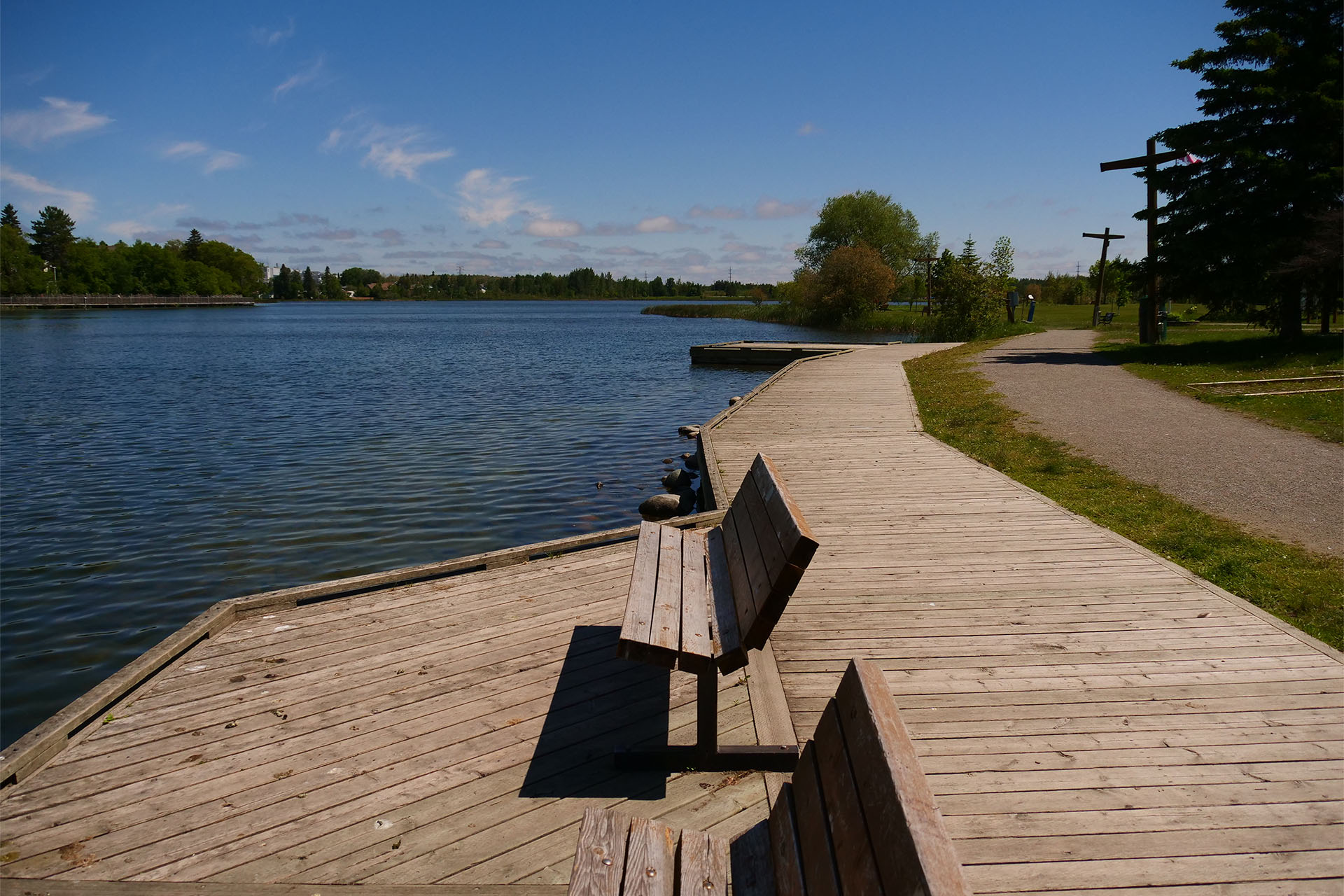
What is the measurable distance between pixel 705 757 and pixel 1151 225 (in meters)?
23.5

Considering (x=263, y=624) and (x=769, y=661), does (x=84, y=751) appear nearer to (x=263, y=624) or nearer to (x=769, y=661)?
(x=263, y=624)

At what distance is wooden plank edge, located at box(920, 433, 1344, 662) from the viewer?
4.65 m

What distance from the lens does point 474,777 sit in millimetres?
3463

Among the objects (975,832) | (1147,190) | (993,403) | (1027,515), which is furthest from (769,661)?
(1147,190)

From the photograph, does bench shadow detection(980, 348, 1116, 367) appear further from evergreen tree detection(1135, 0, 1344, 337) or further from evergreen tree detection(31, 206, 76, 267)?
evergreen tree detection(31, 206, 76, 267)

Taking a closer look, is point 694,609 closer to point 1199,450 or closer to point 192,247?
point 1199,450

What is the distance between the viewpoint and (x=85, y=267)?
401 ft

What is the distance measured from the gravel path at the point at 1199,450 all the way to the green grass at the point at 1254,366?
398 mm

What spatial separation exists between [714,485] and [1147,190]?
2009cm

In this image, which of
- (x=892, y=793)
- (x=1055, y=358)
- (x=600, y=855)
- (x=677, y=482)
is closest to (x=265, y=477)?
(x=677, y=482)

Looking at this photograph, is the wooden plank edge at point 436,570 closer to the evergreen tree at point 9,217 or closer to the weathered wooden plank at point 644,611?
the weathered wooden plank at point 644,611

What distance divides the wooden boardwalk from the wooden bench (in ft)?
1.89

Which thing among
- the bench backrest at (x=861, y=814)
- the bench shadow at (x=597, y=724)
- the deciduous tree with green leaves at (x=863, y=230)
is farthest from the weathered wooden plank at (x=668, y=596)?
the deciduous tree with green leaves at (x=863, y=230)

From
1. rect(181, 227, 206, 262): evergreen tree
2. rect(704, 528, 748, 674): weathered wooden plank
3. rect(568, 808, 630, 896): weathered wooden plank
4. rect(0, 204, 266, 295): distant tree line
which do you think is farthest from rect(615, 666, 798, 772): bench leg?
rect(181, 227, 206, 262): evergreen tree
